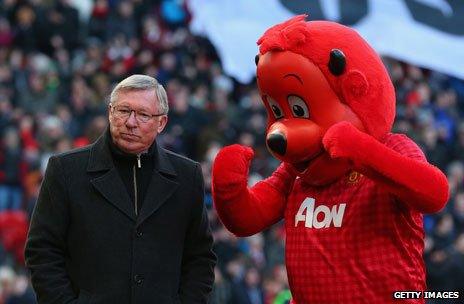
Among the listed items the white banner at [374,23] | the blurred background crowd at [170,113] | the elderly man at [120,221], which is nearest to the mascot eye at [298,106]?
the elderly man at [120,221]

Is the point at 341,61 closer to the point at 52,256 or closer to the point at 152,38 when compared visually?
the point at 52,256

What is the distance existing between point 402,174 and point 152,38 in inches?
473

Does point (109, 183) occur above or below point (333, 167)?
above

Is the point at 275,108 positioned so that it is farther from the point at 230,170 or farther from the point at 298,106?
the point at 230,170

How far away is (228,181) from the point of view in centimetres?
491

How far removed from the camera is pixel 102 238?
466cm

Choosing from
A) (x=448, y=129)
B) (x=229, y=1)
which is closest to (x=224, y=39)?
(x=229, y=1)

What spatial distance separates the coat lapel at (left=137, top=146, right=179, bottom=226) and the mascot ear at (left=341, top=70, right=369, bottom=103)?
0.79m

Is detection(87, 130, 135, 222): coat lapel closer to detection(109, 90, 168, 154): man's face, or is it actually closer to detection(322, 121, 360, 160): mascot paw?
detection(109, 90, 168, 154): man's face

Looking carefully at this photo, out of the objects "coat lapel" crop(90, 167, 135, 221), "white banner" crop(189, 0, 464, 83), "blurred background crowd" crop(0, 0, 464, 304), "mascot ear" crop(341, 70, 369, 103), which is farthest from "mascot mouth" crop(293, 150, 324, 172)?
"blurred background crowd" crop(0, 0, 464, 304)

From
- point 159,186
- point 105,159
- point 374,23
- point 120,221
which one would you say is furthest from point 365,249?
point 374,23

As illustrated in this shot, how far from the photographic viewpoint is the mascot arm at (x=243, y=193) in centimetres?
Result: 490

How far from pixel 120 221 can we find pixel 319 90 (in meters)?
0.97

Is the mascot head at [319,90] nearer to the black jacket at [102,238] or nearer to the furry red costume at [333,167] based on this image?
the furry red costume at [333,167]
